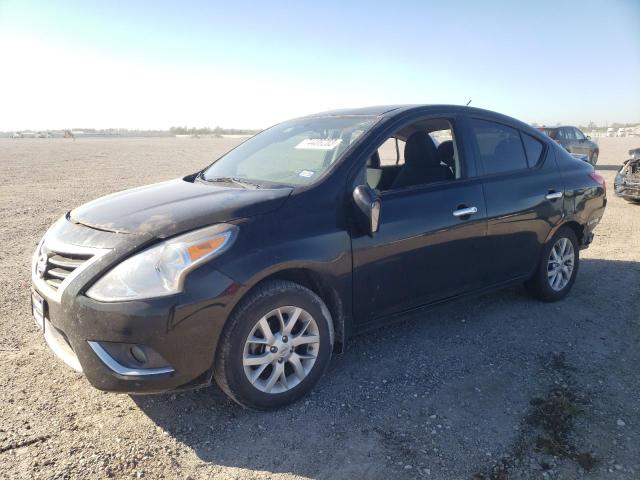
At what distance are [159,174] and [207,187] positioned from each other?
14172 mm

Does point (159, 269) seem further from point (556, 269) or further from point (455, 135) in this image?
point (556, 269)

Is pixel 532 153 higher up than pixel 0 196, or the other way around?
pixel 532 153

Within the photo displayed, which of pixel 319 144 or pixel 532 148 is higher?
pixel 319 144

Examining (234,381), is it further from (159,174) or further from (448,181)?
(159,174)

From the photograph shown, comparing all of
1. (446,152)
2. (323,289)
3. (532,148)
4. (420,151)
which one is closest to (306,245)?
(323,289)

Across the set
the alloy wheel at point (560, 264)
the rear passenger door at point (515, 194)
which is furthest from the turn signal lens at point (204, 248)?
the alloy wheel at point (560, 264)

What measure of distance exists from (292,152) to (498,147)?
176 cm

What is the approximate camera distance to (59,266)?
2764 mm

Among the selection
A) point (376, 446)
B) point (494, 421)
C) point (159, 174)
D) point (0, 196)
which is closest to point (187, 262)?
point (376, 446)

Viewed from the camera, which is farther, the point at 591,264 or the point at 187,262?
the point at 591,264

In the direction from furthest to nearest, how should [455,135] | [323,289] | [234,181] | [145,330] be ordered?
1. [455,135]
2. [234,181]
3. [323,289]
4. [145,330]

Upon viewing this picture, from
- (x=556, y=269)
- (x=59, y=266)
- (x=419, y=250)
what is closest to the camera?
(x=59, y=266)

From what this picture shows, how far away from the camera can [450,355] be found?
3.60 meters

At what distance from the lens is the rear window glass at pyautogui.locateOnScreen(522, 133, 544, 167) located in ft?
14.3
